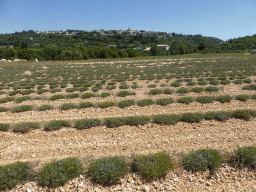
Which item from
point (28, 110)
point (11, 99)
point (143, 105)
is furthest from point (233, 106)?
point (11, 99)

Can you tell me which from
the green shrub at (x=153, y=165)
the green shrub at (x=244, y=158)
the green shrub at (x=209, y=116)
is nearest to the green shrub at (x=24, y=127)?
the green shrub at (x=153, y=165)

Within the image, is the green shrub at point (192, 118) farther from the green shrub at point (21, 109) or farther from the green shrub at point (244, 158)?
the green shrub at point (21, 109)

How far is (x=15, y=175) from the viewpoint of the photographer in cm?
397

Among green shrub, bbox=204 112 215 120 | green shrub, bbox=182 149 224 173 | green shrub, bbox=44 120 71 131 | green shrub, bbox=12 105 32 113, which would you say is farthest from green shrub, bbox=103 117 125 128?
green shrub, bbox=12 105 32 113

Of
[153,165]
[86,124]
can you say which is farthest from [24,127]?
[153,165]

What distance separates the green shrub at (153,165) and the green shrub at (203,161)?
445 millimetres

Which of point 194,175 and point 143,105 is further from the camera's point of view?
point 143,105

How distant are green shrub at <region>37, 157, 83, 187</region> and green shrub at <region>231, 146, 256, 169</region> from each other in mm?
4175

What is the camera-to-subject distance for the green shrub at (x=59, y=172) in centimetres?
390

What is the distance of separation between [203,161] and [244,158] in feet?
3.69

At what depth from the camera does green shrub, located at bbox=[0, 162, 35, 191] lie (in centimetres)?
384

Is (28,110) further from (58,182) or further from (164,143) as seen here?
(164,143)

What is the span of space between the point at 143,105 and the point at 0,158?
6.53 meters

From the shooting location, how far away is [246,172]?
162 inches
